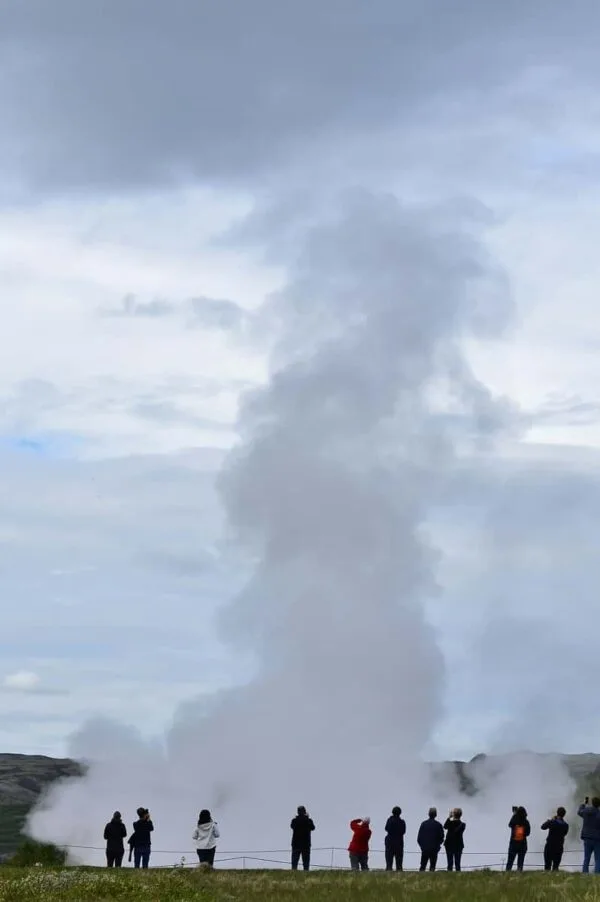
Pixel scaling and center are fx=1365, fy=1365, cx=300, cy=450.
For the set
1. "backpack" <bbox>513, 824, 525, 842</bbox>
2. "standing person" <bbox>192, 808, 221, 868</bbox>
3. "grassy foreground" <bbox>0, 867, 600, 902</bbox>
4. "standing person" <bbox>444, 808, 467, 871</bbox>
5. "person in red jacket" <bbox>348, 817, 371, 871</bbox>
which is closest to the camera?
"grassy foreground" <bbox>0, 867, 600, 902</bbox>

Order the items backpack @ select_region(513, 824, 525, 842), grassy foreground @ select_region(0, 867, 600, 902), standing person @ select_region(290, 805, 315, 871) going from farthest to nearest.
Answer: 1. standing person @ select_region(290, 805, 315, 871)
2. backpack @ select_region(513, 824, 525, 842)
3. grassy foreground @ select_region(0, 867, 600, 902)

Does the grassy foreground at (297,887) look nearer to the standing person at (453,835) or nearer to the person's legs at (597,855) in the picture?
the person's legs at (597,855)

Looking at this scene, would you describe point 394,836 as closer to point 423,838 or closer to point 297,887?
point 423,838

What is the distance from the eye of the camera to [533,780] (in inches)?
3652

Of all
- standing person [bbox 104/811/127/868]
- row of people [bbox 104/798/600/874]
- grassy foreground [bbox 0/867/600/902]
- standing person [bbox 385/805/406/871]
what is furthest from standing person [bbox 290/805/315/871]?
grassy foreground [bbox 0/867/600/902]

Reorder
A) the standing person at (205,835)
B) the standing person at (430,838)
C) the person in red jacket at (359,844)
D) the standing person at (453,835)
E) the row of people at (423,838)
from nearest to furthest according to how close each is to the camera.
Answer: the standing person at (205,835)
the standing person at (430,838)
the row of people at (423,838)
the standing person at (453,835)
the person in red jacket at (359,844)

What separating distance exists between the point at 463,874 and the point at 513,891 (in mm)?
9062

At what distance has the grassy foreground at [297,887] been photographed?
89.6 feet

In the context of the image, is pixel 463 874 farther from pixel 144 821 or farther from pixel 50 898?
pixel 50 898

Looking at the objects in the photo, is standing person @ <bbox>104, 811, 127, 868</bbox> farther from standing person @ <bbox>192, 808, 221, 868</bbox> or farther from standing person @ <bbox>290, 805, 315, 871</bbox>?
standing person @ <bbox>192, 808, 221, 868</bbox>

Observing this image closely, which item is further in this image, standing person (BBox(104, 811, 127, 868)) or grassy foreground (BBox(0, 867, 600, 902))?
standing person (BBox(104, 811, 127, 868))

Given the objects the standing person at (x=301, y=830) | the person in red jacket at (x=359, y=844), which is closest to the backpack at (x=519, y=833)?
the person in red jacket at (x=359, y=844)

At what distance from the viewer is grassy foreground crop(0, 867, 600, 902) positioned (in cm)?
2730

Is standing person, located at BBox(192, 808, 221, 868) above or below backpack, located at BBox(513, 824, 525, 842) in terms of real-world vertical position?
below
